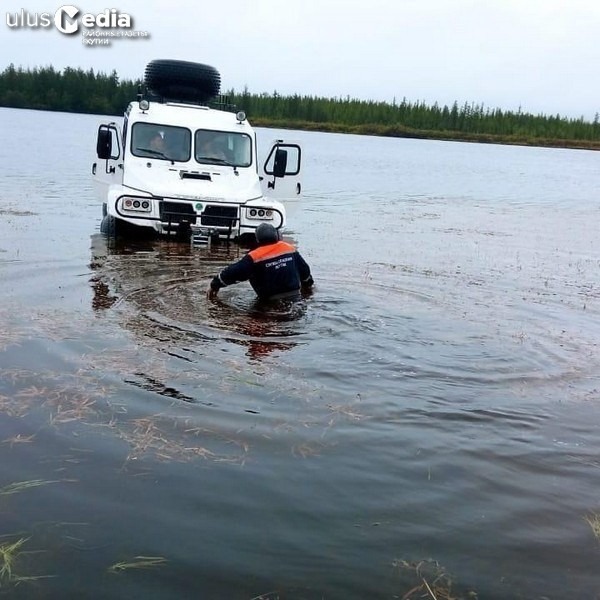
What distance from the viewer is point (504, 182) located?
3316 centimetres

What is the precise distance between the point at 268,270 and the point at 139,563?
512 cm

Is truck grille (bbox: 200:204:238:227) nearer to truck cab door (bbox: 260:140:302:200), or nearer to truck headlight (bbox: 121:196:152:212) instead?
truck headlight (bbox: 121:196:152:212)

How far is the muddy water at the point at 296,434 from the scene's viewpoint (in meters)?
3.43

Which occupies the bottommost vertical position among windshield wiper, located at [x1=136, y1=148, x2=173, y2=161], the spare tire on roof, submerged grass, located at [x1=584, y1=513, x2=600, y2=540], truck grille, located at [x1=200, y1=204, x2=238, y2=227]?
submerged grass, located at [x1=584, y1=513, x2=600, y2=540]

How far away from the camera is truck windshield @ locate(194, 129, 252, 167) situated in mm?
13570

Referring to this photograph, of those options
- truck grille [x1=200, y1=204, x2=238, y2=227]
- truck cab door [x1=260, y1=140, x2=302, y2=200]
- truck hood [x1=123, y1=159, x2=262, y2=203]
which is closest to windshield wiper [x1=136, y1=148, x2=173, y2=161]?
truck hood [x1=123, y1=159, x2=262, y2=203]

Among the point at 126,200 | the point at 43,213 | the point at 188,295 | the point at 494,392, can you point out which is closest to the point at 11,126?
the point at 43,213

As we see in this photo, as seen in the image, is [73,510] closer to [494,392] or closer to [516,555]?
[516,555]

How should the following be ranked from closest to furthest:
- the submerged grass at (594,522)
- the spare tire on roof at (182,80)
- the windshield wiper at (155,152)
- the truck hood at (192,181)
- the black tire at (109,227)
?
the submerged grass at (594,522) → the truck hood at (192,181) → the black tire at (109,227) → the windshield wiper at (155,152) → the spare tire on roof at (182,80)

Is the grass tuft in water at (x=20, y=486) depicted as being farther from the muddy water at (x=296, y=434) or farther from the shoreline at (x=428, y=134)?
the shoreline at (x=428, y=134)

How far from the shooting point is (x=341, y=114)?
71.8 metres

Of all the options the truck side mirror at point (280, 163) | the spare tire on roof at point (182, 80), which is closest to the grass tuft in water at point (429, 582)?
the truck side mirror at point (280, 163)

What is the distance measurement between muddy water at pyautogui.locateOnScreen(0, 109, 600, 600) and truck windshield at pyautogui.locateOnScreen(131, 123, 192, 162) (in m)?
2.74

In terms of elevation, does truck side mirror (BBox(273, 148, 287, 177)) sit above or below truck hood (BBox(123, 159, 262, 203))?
above
